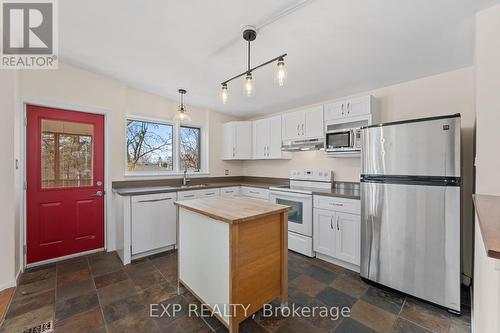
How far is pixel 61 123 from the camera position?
9.59 ft

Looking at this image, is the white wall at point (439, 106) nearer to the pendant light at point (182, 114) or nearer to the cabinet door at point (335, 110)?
the cabinet door at point (335, 110)

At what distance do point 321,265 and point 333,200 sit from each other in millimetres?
886

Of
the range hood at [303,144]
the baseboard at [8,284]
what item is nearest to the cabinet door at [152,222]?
the baseboard at [8,284]

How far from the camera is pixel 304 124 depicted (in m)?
3.57

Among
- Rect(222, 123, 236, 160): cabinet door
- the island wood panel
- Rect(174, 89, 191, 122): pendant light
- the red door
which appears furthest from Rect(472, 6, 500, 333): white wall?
the red door

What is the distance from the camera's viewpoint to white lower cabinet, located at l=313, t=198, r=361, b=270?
8.63 feet

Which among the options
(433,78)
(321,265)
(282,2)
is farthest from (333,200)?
(282,2)

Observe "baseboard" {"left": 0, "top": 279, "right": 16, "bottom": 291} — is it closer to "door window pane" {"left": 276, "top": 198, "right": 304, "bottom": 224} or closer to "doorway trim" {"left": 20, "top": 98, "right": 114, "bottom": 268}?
"doorway trim" {"left": 20, "top": 98, "right": 114, "bottom": 268}

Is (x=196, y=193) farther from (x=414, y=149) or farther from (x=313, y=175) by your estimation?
(x=414, y=149)

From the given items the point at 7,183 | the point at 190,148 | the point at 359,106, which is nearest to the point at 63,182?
the point at 7,183

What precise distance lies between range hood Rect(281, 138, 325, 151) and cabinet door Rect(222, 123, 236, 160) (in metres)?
1.15

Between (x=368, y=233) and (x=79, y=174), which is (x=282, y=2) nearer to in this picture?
(x=368, y=233)

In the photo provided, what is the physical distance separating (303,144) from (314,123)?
38 centimetres

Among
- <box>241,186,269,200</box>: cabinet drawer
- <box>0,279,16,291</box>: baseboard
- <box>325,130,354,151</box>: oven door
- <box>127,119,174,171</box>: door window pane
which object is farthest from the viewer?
<box>241,186,269,200</box>: cabinet drawer
